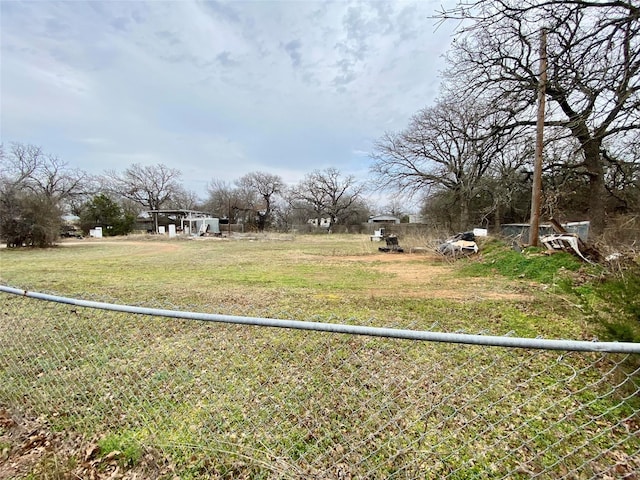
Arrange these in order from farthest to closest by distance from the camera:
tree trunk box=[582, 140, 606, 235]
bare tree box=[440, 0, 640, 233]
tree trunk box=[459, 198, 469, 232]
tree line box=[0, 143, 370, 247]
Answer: tree line box=[0, 143, 370, 247], tree trunk box=[459, 198, 469, 232], tree trunk box=[582, 140, 606, 235], bare tree box=[440, 0, 640, 233]

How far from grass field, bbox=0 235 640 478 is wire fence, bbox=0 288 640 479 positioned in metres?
0.01

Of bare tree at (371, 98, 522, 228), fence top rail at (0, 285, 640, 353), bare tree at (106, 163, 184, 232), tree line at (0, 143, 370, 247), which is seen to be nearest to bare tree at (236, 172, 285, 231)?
tree line at (0, 143, 370, 247)

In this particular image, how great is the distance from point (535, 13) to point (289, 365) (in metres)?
6.75

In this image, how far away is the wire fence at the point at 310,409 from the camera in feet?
5.56

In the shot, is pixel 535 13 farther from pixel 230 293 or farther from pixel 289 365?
pixel 230 293

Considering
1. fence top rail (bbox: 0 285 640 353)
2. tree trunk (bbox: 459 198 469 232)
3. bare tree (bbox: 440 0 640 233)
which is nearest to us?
fence top rail (bbox: 0 285 640 353)

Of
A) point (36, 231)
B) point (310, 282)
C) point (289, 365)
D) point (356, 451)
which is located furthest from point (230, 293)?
point (36, 231)

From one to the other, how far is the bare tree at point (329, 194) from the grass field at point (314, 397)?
117ft

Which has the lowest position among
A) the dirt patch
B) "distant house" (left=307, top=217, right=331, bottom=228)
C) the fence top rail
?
the dirt patch

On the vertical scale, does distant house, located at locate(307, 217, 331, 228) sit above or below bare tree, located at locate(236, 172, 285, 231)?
below

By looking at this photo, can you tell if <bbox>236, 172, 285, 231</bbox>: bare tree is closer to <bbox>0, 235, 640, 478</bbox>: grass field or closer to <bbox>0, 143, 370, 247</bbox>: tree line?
<bbox>0, 143, 370, 247</bbox>: tree line

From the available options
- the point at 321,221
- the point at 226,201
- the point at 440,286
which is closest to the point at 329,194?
the point at 321,221

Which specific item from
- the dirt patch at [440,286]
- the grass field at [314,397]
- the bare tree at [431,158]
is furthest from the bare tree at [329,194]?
the grass field at [314,397]

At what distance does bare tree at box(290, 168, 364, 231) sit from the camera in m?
39.3
